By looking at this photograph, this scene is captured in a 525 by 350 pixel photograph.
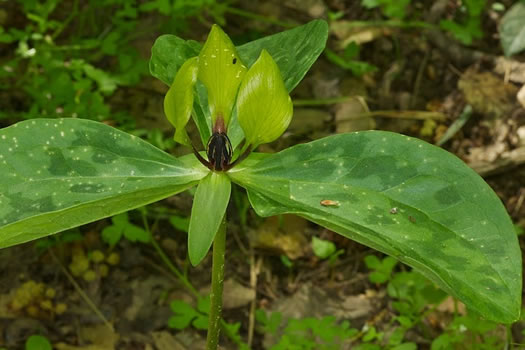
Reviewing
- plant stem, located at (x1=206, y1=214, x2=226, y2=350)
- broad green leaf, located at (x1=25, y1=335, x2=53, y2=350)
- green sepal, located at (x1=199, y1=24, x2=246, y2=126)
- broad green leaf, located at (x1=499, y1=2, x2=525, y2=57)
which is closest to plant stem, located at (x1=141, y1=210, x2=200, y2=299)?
broad green leaf, located at (x1=25, y1=335, x2=53, y2=350)

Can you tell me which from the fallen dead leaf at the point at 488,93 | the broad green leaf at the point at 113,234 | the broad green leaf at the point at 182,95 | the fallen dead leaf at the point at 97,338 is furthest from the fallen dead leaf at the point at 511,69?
the broad green leaf at the point at 182,95

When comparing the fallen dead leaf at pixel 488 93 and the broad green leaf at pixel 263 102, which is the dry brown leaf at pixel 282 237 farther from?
the broad green leaf at pixel 263 102

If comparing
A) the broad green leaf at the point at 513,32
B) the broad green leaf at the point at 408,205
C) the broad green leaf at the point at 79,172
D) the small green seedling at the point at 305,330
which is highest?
the broad green leaf at the point at 79,172

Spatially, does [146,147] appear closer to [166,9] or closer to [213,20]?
[166,9]

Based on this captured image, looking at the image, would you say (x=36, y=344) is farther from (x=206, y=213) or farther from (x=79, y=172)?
(x=206, y=213)

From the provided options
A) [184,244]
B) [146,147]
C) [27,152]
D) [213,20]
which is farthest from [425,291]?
[213,20]

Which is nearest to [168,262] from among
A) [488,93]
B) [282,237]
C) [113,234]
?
[113,234]
